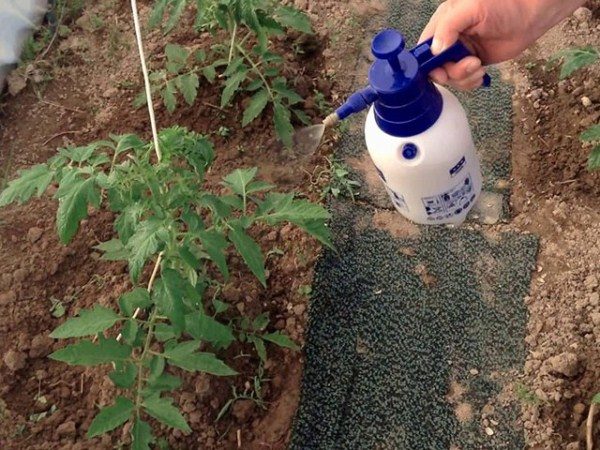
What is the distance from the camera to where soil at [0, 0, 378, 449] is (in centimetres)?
165

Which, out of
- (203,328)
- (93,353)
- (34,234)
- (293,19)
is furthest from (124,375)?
(293,19)

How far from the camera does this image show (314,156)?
2.05m

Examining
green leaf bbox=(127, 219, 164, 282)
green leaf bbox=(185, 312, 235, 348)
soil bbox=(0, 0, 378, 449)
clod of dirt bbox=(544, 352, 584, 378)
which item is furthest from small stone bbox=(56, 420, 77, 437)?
clod of dirt bbox=(544, 352, 584, 378)

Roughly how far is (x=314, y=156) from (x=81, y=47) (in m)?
0.90

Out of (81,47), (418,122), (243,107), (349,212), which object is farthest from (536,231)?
(81,47)

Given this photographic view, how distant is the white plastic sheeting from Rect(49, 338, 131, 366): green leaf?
1.21m

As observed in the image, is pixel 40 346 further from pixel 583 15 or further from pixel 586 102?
pixel 583 15

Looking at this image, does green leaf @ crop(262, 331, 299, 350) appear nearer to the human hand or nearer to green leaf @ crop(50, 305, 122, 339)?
green leaf @ crop(50, 305, 122, 339)

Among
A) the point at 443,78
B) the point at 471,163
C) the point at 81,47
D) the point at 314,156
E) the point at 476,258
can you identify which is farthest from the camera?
the point at 81,47

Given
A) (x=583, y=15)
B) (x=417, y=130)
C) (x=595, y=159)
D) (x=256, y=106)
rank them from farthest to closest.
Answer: (x=583, y=15), (x=256, y=106), (x=595, y=159), (x=417, y=130)

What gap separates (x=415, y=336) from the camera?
5.79ft

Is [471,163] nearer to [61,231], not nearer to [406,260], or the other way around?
[406,260]

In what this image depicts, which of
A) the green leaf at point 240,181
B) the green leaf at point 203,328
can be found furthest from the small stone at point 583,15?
the green leaf at point 203,328

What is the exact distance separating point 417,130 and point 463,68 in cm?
15
